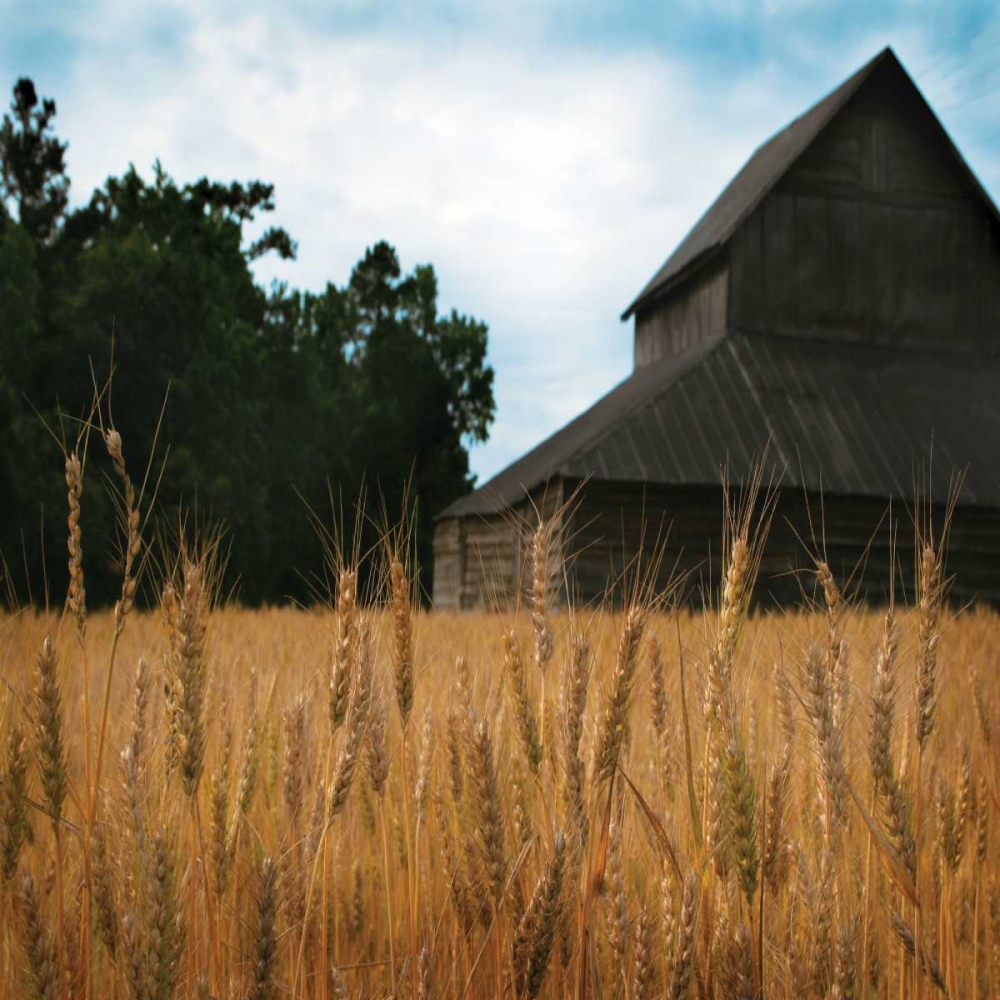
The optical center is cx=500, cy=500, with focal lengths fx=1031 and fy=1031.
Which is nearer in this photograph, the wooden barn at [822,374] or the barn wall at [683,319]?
the wooden barn at [822,374]

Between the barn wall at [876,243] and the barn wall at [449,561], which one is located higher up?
the barn wall at [876,243]

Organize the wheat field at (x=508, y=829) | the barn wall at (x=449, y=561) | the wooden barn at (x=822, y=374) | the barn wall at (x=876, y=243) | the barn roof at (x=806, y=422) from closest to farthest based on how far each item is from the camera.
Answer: the wheat field at (x=508, y=829)
the barn roof at (x=806, y=422)
the wooden barn at (x=822, y=374)
the barn wall at (x=876, y=243)
the barn wall at (x=449, y=561)

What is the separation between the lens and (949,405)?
17703 millimetres

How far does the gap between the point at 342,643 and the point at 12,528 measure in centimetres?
2135

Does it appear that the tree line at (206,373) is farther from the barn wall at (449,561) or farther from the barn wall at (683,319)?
the barn wall at (683,319)

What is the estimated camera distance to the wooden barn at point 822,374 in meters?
16.0

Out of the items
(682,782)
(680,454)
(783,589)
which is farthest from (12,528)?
(682,782)

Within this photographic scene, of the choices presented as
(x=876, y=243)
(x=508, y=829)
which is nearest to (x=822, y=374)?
(x=876, y=243)

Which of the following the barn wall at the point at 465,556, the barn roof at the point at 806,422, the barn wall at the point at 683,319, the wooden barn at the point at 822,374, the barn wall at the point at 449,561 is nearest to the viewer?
the barn roof at the point at 806,422

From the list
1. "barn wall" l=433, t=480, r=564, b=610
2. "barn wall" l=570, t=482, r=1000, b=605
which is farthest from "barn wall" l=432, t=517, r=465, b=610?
"barn wall" l=570, t=482, r=1000, b=605

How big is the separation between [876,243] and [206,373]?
Answer: 14.8 meters

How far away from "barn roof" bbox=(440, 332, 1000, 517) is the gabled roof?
212 cm

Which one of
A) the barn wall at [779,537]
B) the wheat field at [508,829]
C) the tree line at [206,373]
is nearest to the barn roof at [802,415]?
the barn wall at [779,537]

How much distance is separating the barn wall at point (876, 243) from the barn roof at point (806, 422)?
1.89 ft
